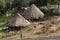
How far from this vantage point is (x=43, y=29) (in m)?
30.1

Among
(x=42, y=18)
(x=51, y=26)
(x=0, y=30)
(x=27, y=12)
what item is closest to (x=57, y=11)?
(x=42, y=18)

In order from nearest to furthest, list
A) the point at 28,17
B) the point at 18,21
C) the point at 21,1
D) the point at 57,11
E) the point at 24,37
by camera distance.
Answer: the point at 24,37
the point at 18,21
the point at 28,17
the point at 57,11
the point at 21,1

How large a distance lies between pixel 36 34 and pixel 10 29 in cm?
361

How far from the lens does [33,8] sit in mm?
36438

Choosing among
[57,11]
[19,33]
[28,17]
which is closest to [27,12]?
[28,17]

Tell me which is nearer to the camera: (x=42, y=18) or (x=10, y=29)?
(x=10, y=29)

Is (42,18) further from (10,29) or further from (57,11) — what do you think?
(10,29)

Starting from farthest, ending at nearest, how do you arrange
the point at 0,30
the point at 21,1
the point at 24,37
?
the point at 21,1, the point at 0,30, the point at 24,37

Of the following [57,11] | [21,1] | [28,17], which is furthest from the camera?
[21,1]

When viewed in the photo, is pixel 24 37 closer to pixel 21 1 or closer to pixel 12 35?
pixel 12 35

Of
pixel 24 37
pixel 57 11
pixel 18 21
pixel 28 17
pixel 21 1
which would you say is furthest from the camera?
pixel 21 1

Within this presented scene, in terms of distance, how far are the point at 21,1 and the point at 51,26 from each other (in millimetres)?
20014

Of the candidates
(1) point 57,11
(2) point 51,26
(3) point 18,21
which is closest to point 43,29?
(2) point 51,26

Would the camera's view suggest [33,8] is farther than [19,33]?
Yes
